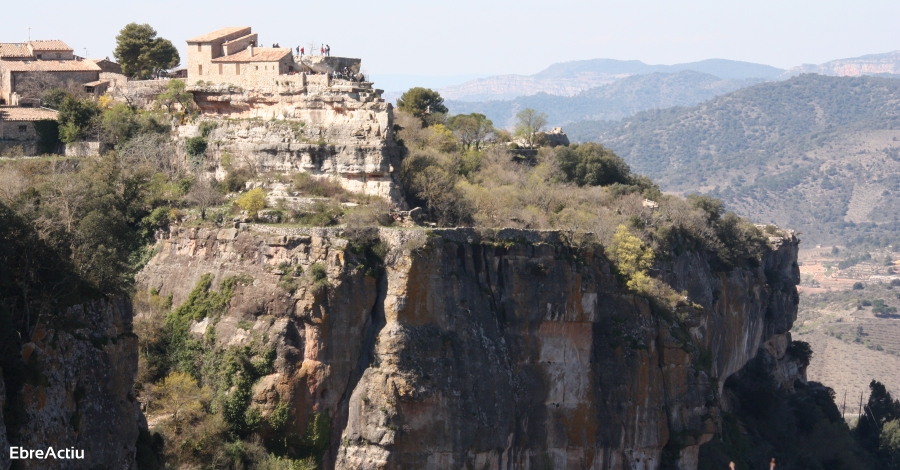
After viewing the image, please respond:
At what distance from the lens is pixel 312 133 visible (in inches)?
1750

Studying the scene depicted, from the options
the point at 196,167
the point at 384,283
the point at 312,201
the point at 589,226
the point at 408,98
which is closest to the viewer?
the point at 384,283

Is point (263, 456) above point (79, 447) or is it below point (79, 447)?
below

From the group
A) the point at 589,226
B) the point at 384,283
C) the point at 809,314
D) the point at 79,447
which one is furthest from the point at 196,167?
the point at 809,314

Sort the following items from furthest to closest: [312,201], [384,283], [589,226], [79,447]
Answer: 1. [589,226]
2. [312,201]
3. [384,283]
4. [79,447]

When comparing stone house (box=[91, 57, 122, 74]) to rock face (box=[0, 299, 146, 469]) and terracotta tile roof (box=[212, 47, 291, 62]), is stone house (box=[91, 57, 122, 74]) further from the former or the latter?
rock face (box=[0, 299, 146, 469])

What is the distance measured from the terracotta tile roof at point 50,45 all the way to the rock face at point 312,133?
13.0 meters

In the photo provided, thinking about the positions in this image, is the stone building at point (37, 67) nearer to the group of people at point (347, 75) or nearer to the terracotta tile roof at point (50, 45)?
the terracotta tile roof at point (50, 45)

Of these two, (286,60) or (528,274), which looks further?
(286,60)

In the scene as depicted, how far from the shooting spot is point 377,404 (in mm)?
37094

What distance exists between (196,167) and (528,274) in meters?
13.3

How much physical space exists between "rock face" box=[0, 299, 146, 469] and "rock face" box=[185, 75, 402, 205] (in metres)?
14.6

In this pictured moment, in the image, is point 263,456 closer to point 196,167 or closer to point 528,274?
point 528,274

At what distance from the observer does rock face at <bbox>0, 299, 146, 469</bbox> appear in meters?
25.8

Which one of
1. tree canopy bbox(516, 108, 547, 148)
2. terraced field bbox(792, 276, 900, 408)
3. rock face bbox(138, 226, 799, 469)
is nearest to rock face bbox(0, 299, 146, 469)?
rock face bbox(138, 226, 799, 469)
